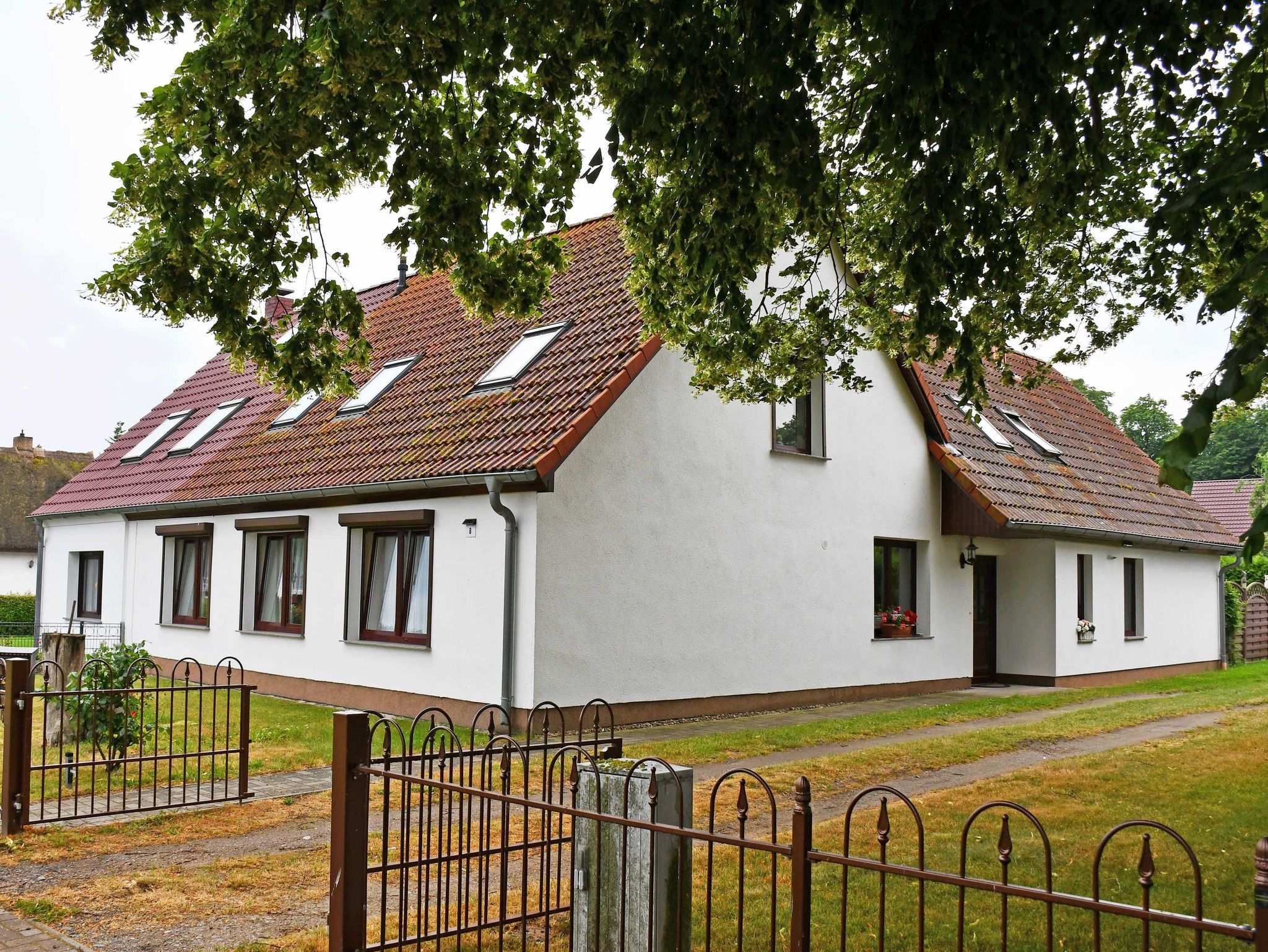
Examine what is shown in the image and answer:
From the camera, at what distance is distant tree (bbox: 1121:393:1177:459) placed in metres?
84.6

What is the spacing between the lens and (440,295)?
1998 centimetres

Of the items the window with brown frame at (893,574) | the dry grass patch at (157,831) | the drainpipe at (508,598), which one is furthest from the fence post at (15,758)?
the window with brown frame at (893,574)

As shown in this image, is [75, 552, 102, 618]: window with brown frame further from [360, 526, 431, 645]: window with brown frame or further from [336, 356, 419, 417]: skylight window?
[360, 526, 431, 645]: window with brown frame

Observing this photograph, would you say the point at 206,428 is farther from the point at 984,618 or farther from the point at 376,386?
the point at 984,618

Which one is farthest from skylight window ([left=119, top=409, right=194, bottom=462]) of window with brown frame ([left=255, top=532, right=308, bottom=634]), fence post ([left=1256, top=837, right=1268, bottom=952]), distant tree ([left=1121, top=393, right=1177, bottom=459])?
distant tree ([left=1121, top=393, right=1177, bottom=459])

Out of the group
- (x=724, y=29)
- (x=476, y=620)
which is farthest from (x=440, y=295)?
(x=724, y=29)

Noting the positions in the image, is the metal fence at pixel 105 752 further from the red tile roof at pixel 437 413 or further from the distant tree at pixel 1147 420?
the distant tree at pixel 1147 420

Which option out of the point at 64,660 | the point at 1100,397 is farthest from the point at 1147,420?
the point at 64,660

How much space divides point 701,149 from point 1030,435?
17.2 m

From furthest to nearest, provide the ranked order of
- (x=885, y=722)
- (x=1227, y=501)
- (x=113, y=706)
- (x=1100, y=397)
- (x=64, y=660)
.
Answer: (x=1100, y=397) → (x=1227, y=501) → (x=885, y=722) → (x=64, y=660) → (x=113, y=706)

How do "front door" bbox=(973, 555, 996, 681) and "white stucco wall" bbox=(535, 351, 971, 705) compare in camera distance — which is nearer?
"white stucco wall" bbox=(535, 351, 971, 705)

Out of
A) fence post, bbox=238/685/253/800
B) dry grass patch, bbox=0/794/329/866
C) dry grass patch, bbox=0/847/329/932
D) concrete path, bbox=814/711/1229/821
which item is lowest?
dry grass patch, bbox=0/794/329/866

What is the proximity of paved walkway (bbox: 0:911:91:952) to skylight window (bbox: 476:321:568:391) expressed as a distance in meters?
9.58

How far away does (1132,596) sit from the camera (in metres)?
22.4
